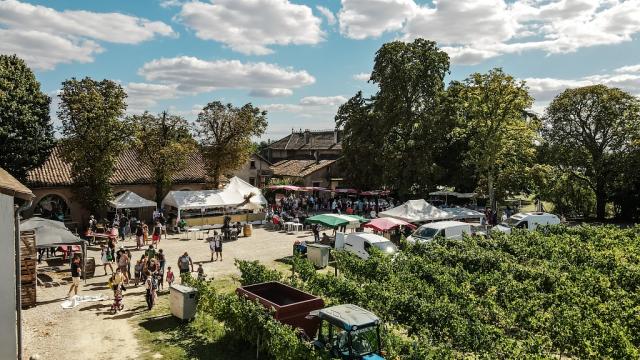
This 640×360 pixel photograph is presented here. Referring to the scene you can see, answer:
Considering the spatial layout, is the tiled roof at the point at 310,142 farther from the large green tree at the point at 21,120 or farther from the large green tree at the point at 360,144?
the large green tree at the point at 21,120

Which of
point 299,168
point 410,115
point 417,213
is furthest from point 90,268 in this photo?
point 299,168

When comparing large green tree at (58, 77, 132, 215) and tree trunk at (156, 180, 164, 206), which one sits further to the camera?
tree trunk at (156, 180, 164, 206)

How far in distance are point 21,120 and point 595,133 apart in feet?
149

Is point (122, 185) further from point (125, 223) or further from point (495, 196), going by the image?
point (495, 196)

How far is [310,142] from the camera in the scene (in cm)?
7275

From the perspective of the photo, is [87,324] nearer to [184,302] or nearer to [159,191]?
[184,302]

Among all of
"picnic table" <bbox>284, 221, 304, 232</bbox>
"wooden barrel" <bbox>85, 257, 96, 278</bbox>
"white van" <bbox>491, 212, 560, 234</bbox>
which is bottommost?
"wooden barrel" <bbox>85, 257, 96, 278</bbox>

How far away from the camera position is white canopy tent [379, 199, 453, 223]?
29539 millimetres

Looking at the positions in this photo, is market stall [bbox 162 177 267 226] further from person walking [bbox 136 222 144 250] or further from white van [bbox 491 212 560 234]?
white van [bbox 491 212 560 234]

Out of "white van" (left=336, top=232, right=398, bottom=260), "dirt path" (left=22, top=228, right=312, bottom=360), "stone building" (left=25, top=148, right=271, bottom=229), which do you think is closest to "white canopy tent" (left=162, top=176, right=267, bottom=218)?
"stone building" (left=25, top=148, right=271, bottom=229)

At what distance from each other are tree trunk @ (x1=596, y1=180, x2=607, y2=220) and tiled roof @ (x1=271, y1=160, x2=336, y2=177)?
1084 inches

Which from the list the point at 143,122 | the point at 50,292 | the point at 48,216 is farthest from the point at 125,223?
the point at 50,292

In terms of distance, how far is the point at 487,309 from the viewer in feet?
47.4

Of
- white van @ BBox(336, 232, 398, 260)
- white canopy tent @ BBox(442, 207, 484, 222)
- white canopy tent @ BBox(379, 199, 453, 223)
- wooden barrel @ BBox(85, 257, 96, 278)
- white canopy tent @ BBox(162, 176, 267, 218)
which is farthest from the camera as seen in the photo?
white canopy tent @ BBox(162, 176, 267, 218)
